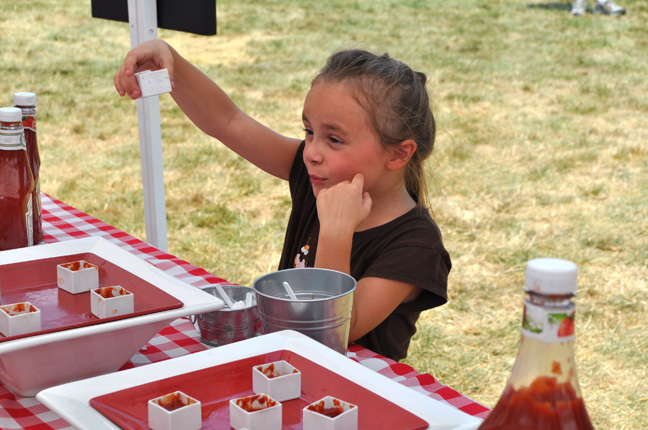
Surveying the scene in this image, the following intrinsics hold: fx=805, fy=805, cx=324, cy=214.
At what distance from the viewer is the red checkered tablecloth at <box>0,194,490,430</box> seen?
894 mm

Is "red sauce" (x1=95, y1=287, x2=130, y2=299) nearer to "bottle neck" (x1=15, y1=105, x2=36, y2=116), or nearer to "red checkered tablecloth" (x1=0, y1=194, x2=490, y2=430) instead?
"red checkered tablecloth" (x1=0, y1=194, x2=490, y2=430)

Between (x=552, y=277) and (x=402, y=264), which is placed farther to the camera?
(x=402, y=264)

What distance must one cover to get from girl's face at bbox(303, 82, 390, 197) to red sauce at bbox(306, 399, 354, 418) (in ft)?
2.05

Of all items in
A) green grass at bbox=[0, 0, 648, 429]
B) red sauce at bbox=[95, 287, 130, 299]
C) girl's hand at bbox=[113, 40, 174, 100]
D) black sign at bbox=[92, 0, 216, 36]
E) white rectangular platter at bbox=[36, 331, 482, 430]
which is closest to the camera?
white rectangular platter at bbox=[36, 331, 482, 430]

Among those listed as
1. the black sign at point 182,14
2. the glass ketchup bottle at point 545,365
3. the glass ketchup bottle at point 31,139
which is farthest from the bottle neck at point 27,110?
the glass ketchup bottle at point 545,365

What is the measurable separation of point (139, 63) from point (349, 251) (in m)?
0.54

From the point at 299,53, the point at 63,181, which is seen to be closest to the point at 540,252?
the point at 63,181

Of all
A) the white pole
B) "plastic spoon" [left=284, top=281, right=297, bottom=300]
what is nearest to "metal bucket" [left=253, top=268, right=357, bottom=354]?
"plastic spoon" [left=284, top=281, right=297, bottom=300]

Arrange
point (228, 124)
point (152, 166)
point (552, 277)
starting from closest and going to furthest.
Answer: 1. point (552, 277)
2. point (228, 124)
3. point (152, 166)

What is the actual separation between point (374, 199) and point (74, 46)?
6393 mm

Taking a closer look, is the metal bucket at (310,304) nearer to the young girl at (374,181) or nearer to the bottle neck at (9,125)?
the young girl at (374,181)

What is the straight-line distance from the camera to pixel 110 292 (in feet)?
3.29

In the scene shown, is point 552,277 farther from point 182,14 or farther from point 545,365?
point 182,14

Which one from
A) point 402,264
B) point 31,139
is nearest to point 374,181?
point 402,264
